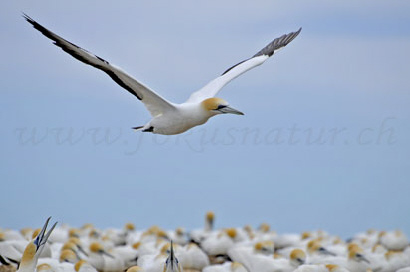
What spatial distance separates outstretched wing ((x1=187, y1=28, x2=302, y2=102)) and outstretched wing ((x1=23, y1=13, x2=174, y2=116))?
2.77 feet

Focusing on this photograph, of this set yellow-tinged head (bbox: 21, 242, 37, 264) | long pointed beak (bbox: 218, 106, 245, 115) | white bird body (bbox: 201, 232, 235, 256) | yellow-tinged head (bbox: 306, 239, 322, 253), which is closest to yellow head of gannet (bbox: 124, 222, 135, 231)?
white bird body (bbox: 201, 232, 235, 256)

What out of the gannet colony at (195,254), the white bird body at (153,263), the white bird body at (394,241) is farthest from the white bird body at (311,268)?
the white bird body at (394,241)

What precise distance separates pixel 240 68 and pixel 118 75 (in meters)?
2.61

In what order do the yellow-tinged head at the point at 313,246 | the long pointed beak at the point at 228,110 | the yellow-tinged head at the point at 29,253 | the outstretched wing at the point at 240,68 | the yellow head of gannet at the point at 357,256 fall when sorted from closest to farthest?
the yellow-tinged head at the point at 29,253, the long pointed beak at the point at 228,110, the outstretched wing at the point at 240,68, the yellow head of gannet at the point at 357,256, the yellow-tinged head at the point at 313,246

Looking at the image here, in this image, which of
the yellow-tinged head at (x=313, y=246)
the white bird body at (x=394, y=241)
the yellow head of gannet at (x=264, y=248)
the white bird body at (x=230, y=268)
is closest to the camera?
the white bird body at (x=230, y=268)

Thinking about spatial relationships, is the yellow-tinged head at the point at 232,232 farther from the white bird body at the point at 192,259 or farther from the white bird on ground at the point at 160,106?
the white bird on ground at the point at 160,106

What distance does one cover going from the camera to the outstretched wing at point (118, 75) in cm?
916

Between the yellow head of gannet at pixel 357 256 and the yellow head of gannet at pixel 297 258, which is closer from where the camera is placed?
the yellow head of gannet at pixel 297 258

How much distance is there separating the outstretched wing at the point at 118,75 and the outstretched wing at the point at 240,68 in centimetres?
84

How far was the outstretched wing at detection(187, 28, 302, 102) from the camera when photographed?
11.3 meters

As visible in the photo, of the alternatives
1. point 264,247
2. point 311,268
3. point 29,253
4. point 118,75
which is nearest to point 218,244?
point 264,247

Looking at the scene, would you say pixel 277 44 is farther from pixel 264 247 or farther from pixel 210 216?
pixel 210 216

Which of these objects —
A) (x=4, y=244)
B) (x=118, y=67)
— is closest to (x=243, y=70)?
(x=118, y=67)

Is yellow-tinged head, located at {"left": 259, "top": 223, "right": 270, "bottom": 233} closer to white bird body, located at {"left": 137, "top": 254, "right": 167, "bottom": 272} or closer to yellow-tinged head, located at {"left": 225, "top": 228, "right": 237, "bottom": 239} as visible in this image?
yellow-tinged head, located at {"left": 225, "top": 228, "right": 237, "bottom": 239}
